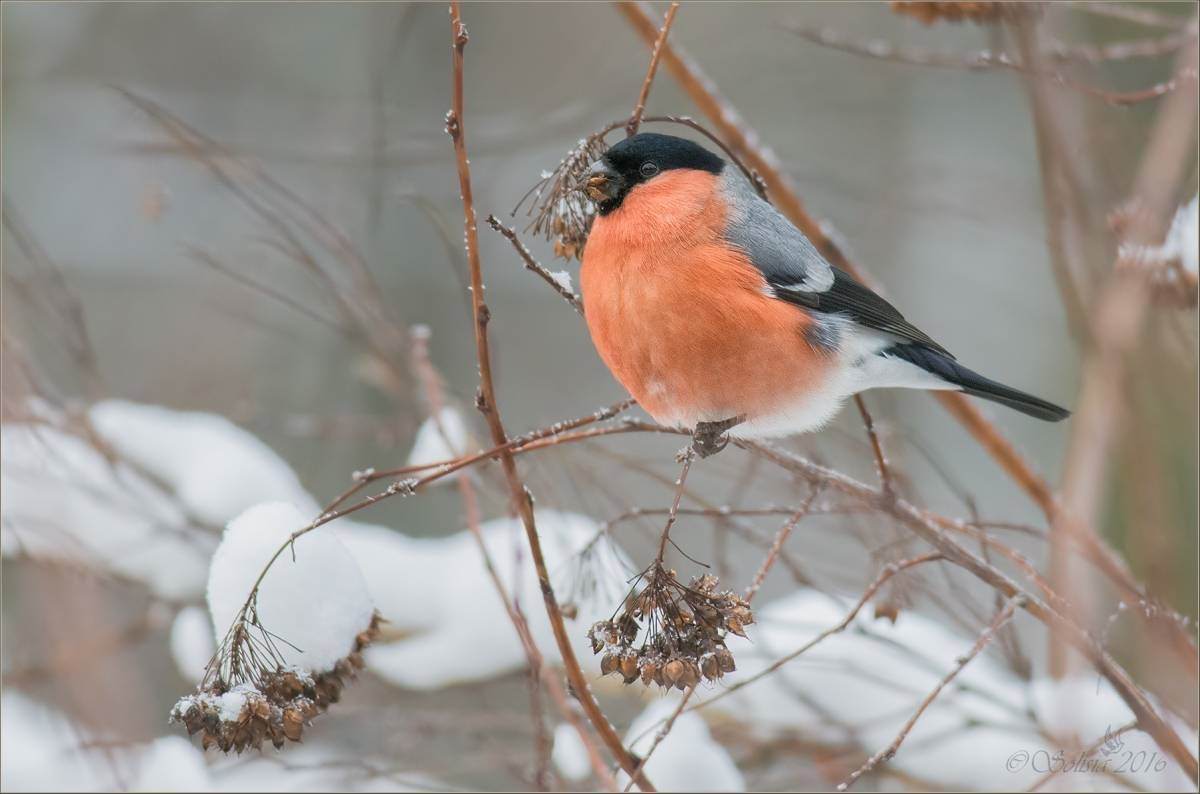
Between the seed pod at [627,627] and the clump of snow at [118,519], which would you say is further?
the clump of snow at [118,519]

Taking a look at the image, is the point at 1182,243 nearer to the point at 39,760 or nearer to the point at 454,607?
the point at 454,607

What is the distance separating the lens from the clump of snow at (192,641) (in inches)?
94.3

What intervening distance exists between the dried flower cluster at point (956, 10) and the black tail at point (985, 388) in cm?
57

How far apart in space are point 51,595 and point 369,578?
0.85m

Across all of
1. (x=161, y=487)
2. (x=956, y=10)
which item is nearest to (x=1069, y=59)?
(x=956, y=10)

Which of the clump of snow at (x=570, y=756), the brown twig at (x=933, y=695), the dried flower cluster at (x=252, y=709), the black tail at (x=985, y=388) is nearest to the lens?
the brown twig at (x=933, y=695)

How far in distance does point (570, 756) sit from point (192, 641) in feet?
3.00

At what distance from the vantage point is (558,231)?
1677 millimetres

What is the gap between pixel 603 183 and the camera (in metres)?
1.89

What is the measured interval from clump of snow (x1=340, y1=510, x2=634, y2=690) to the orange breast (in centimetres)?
68

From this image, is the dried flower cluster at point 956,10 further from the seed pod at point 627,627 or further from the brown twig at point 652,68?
the seed pod at point 627,627

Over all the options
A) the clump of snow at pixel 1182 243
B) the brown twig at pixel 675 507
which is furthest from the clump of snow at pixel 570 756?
the clump of snow at pixel 1182 243

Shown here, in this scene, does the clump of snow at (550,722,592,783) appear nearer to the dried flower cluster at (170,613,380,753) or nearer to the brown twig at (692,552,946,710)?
the brown twig at (692,552,946,710)

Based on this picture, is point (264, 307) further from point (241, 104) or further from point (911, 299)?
point (911, 299)
